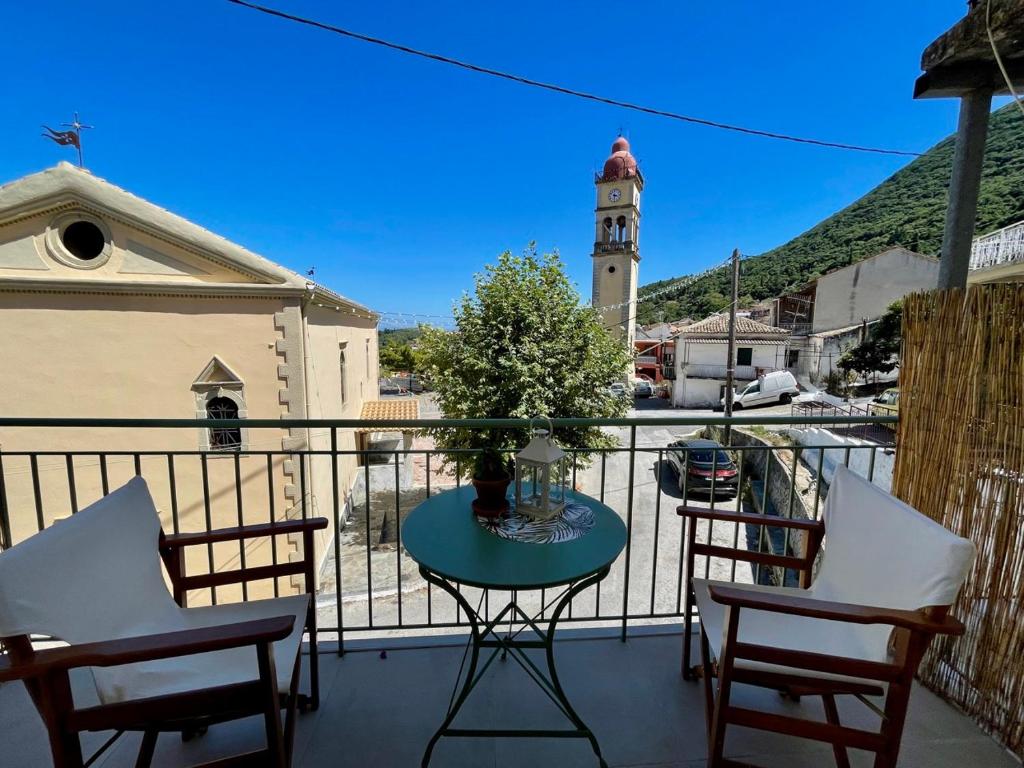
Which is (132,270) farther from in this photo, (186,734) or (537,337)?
(186,734)

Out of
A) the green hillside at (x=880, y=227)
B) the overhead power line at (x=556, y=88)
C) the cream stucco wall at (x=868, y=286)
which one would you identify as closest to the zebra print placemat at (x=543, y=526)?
the overhead power line at (x=556, y=88)

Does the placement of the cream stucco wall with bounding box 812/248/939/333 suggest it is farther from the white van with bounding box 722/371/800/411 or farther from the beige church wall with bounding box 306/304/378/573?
the beige church wall with bounding box 306/304/378/573

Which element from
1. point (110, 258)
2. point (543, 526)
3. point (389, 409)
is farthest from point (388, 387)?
point (543, 526)

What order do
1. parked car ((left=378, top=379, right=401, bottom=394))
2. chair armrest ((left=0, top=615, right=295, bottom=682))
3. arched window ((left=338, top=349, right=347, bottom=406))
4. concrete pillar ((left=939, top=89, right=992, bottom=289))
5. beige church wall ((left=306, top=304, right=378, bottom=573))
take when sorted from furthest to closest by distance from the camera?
parked car ((left=378, top=379, right=401, bottom=394)), arched window ((left=338, top=349, right=347, bottom=406)), beige church wall ((left=306, top=304, right=378, bottom=573)), concrete pillar ((left=939, top=89, right=992, bottom=289)), chair armrest ((left=0, top=615, right=295, bottom=682))

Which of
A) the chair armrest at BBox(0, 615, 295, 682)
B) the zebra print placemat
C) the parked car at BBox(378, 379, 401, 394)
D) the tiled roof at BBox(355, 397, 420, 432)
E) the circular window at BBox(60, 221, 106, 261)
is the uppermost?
the circular window at BBox(60, 221, 106, 261)

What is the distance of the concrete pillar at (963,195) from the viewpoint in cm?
183

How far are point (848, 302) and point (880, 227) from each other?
27.4 feet

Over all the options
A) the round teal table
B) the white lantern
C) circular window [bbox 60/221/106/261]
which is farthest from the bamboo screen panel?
circular window [bbox 60/221/106/261]

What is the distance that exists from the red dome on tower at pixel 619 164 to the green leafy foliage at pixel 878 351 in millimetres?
11225

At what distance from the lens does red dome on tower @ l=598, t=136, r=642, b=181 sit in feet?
63.8

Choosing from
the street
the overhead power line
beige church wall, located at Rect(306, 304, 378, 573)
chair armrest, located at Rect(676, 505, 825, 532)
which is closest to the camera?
chair armrest, located at Rect(676, 505, 825, 532)

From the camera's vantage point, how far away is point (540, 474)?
60.9 inches

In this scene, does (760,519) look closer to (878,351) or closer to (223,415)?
(223,415)

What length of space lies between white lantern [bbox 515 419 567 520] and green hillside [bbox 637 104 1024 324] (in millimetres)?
14590
